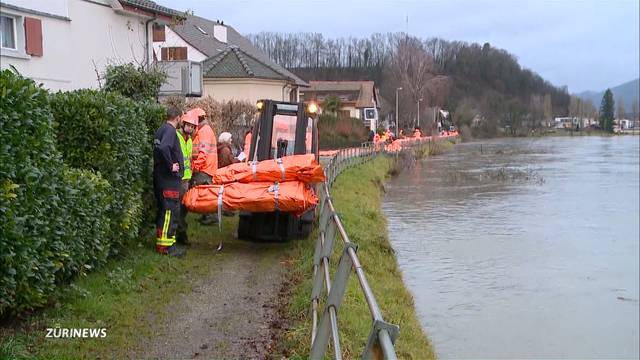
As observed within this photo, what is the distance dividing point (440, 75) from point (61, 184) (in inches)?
4655

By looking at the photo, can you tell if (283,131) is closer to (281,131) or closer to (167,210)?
(281,131)

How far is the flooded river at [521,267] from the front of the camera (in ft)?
37.8

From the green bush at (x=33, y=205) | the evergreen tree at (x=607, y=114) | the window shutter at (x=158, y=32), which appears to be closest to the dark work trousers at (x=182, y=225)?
the green bush at (x=33, y=205)

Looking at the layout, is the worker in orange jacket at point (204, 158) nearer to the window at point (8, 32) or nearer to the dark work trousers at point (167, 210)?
the dark work trousers at point (167, 210)

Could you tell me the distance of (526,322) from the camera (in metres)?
12.2

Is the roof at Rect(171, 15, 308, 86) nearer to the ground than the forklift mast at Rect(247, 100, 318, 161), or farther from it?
farther from it

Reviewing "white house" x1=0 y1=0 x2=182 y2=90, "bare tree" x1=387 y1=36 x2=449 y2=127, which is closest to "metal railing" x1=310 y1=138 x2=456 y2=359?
"white house" x1=0 y1=0 x2=182 y2=90

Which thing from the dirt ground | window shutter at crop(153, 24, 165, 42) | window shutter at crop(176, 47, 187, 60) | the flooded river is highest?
window shutter at crop(176, 47, 187, 60)

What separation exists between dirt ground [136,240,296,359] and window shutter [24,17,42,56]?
8893 mm

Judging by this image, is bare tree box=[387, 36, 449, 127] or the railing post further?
bare tree box=[387, 36, 449, 127]

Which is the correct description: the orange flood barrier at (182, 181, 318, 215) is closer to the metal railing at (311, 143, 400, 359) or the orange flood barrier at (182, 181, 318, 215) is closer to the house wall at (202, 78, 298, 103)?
the metal railing at (311, 143, 400, 359)

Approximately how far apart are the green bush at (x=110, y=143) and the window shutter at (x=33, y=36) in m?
8.23

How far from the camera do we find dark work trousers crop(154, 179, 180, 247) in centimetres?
842

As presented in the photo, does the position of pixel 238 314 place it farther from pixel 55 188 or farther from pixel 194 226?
pixel 194 226
